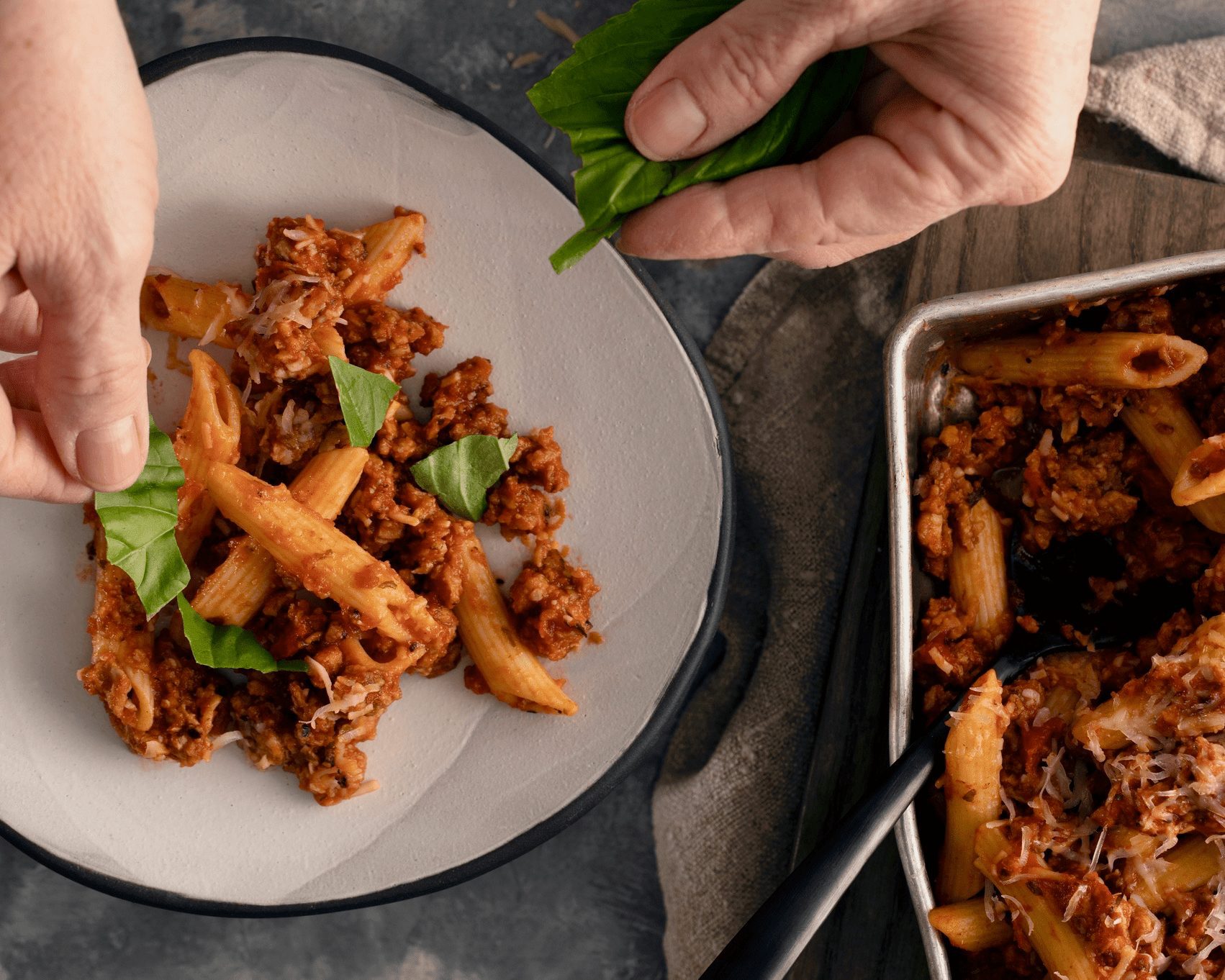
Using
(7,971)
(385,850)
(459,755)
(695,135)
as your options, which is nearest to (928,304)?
(695,135)

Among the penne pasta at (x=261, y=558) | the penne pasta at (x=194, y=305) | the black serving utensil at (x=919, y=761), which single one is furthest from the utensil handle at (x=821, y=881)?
the penne pasta at (x=194, y=305)

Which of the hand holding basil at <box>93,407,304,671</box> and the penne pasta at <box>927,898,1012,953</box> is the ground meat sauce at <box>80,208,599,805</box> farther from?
the penne pasta at <box>927,898,1012,953</box>

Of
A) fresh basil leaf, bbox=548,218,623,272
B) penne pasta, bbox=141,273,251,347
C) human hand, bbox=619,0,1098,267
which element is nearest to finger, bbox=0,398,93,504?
penne pasta, bbox=141,273,251,347

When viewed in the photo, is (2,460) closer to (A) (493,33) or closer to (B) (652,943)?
(A) (493,33)

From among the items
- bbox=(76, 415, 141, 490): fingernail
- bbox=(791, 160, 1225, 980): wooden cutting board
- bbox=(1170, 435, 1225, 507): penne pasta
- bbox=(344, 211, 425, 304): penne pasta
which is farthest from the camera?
bbox=(791, 160, 1225, 980): wooden cutting board

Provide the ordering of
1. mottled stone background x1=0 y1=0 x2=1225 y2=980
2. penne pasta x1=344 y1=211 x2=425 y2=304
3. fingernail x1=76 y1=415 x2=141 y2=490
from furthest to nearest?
1. mottled stone background x1=0 y1=0 x2=1225 y2=980
2. penne pasta x1=344 y1=211 x2=425 y2=304
3. fingernail x1=76 y1=415 x2=141 y2=490

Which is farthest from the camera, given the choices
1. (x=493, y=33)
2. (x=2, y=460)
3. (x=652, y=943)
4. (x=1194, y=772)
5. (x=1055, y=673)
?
(x=652, y=943)
